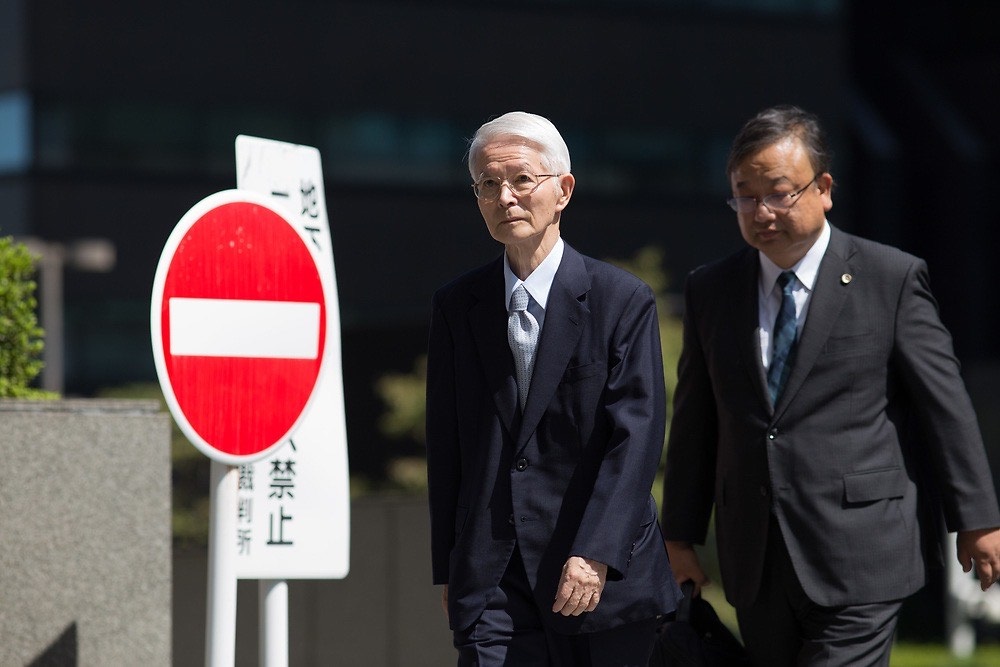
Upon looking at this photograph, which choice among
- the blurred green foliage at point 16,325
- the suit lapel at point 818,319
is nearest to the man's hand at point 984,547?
the suit lapel at point 818,319

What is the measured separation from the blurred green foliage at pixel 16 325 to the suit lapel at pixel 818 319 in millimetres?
2459

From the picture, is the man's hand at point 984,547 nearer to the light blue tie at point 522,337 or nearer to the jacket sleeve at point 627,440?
the jacket sleeve at point 627,440

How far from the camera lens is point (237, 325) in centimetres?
387

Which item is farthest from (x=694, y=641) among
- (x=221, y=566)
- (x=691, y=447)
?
(x=221, y=566)

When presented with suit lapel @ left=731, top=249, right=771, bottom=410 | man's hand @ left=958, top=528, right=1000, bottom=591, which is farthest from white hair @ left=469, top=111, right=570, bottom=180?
man's hand @ left=958, top=528, right=1000, bottom=591

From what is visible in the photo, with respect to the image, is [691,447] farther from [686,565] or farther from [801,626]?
[801,626]

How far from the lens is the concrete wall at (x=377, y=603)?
8.72 metres

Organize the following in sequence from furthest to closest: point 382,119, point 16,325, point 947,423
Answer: point 382,119, point 16,325, point 947,423

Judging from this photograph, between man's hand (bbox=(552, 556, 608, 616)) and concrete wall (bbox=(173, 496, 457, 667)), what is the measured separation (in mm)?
5173

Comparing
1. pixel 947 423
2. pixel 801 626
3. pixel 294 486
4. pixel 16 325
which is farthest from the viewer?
pixel 16 325

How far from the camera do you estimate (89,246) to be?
958 inches

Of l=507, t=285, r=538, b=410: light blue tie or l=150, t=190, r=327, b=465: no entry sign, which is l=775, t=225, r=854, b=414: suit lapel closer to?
l=507, t=285, r=538, b=410: light blue tie

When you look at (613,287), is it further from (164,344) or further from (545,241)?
(164,344)

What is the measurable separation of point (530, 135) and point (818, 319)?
1.06 meters
